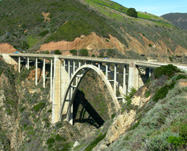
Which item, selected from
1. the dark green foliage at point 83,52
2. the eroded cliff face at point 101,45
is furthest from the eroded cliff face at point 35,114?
the eroded cliff face at point 101,45

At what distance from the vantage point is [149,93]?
79.0 feet

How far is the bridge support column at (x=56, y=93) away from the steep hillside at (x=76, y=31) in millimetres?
22841

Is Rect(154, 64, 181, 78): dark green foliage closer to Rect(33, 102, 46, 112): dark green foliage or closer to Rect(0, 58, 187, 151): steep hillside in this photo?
Rect(0, 58, 187, 151): steep hillside

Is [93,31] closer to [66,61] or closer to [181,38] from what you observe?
[66,61]

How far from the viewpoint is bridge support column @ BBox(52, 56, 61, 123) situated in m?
53.3

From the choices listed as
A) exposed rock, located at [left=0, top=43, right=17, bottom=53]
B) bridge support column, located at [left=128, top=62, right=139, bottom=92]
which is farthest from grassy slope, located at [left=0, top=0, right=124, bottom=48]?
bridge support column, located at [left=128, top=62, right=139, bottom=92]

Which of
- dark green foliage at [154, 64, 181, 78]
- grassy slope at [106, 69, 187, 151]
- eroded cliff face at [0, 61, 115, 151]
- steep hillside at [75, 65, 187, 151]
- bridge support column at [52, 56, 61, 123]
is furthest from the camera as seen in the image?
bridge support column at [52, 56, 61, 123]

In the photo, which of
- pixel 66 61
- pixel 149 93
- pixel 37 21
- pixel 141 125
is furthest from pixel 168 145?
pixel 37 21

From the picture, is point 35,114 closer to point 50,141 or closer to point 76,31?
point 50,141

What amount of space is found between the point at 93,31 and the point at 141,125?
67462 millimetres

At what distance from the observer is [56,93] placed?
178ft

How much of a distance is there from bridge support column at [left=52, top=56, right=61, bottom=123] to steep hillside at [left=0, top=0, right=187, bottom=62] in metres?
22.8

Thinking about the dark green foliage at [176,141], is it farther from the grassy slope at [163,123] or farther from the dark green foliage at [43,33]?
the dark green foliage at [43,33]

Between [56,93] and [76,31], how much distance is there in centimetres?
3390
